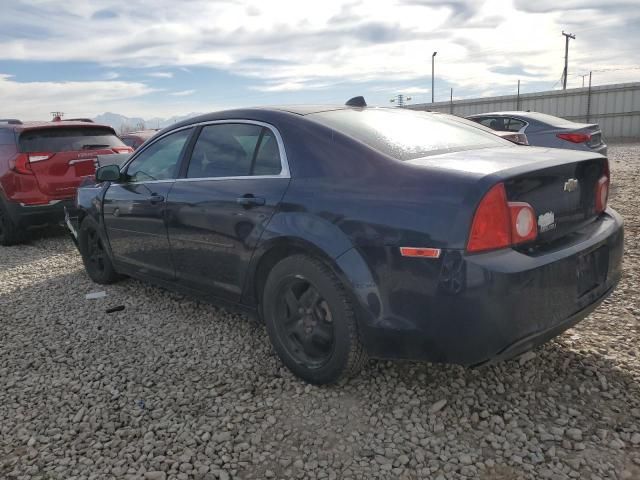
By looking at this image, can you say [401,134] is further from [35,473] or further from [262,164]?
[35,473]

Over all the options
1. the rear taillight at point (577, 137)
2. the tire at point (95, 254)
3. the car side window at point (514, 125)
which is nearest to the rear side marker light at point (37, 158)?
the tire at point (95, 254)

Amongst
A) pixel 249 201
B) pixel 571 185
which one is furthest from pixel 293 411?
pixel 571 185

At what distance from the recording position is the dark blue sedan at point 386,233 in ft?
7.39

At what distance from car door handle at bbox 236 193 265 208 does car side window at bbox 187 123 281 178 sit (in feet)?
0.53

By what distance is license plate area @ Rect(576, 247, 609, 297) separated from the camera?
255cm

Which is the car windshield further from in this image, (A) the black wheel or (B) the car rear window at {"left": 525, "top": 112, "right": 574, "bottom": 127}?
(B) the car rear window at {"left": 525, "top": 112, "right": 574, "bottom": 127}

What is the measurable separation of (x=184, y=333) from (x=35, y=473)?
149 centimetres

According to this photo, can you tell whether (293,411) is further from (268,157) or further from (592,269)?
(592,269)

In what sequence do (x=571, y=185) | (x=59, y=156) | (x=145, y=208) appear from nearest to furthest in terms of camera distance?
(x=571, y=185) → (x=145, y=208) → (x=59, y=156)

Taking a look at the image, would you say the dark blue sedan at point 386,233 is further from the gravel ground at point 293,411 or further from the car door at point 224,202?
the gravel ground at point 293,411

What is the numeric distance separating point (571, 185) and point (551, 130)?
7.46 metres

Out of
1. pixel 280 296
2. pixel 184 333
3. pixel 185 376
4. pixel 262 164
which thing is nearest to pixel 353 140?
pixel 262 164

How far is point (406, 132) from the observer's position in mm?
2986

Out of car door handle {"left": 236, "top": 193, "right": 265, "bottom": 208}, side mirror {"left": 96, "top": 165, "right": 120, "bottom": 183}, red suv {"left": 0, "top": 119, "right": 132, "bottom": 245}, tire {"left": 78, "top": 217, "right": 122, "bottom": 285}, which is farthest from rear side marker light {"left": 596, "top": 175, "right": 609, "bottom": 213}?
red suv {"left": 0, "top": 119, "right": 132, "bottom": 245}
